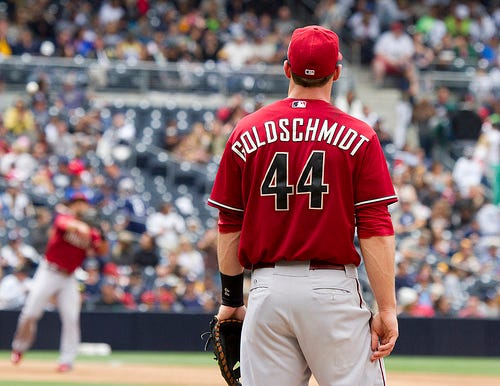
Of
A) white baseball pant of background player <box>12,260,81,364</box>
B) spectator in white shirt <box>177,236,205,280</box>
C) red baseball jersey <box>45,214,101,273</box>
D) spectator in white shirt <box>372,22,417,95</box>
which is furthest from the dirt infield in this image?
spectator in white shirt <box>372,22,417,95</box>

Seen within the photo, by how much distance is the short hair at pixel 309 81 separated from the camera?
4562 mm

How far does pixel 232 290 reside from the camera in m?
4.67

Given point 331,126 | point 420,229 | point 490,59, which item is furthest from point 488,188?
point 331,126

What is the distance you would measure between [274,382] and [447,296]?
12630mm

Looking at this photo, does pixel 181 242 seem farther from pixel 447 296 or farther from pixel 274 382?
pixel 274 382

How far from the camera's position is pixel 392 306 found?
172 inches

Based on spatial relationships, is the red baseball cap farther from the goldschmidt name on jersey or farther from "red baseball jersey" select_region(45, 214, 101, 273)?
"red baseball jersey" select_region(45, 214, 101, 273)

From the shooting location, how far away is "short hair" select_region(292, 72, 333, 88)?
180 inches

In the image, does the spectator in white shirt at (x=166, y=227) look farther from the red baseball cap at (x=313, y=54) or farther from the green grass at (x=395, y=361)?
the red baseball cap at (x=313, y=54)

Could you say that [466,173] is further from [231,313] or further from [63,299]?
[231,313]

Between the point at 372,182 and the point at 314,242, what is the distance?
31 centimetres

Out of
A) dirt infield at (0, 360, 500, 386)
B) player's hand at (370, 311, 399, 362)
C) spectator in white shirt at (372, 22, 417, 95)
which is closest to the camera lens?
player's hand at (370, 311, 399, 362)

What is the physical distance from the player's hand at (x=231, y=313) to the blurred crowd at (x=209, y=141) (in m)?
11.1

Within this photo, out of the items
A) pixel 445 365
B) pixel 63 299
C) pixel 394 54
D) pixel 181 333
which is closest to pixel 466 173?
pixel 394 54
